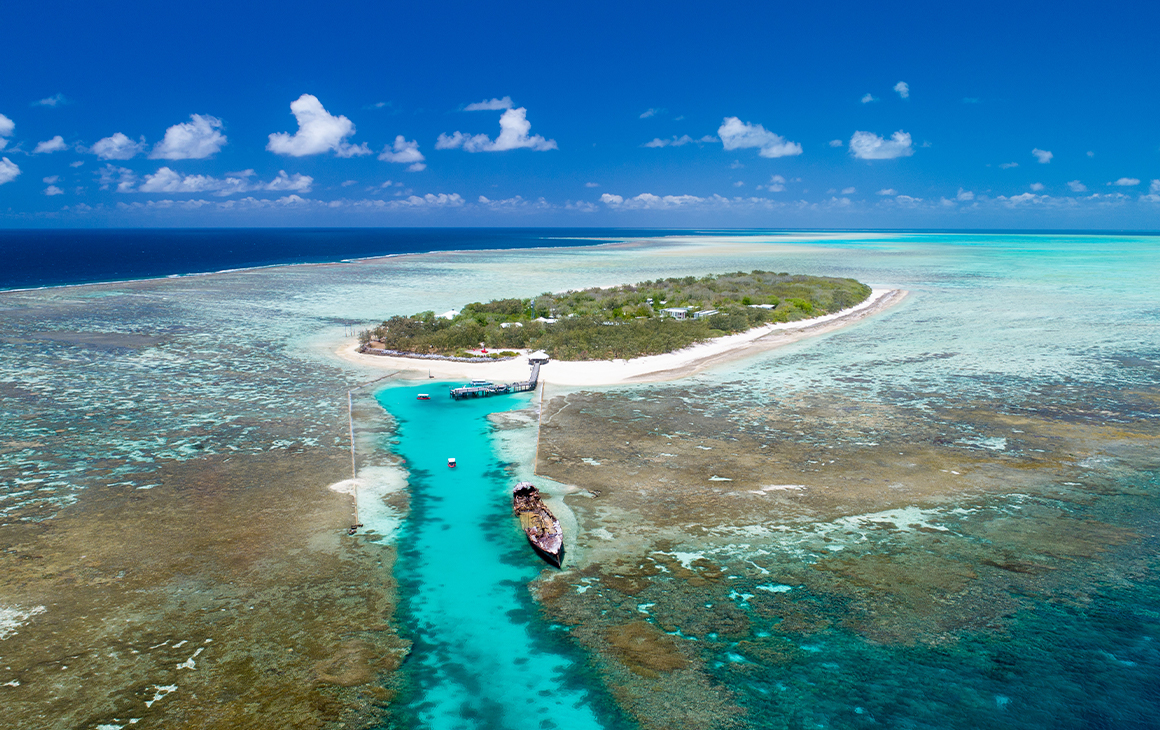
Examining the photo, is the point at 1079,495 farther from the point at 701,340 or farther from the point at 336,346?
the point at 336,346

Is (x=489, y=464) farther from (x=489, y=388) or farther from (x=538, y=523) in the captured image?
(x=489, y=388)

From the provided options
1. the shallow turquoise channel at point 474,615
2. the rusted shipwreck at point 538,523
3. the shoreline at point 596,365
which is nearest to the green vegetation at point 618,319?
A: the shoreline at point 596,365

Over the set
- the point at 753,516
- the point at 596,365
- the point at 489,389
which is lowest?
the point at 753,516

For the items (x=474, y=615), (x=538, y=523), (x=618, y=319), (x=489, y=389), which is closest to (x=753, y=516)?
(x=538, y=523)

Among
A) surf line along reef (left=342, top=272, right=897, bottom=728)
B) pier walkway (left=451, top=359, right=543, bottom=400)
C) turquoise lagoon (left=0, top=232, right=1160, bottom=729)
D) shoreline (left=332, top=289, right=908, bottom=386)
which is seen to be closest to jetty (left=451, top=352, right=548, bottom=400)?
pier walkway (left=451, top=359, right=543, bottom=400)

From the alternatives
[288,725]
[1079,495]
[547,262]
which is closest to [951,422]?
[1079,495]

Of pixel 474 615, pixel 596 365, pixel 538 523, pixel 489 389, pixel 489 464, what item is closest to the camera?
pixel 474 615

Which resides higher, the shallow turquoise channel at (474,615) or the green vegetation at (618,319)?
the green vegetation at (618,319)

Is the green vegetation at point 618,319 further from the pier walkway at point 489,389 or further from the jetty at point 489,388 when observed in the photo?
the pier walkway at point 489,389
